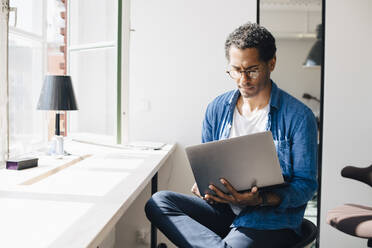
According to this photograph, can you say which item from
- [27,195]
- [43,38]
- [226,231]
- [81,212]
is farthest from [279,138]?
[43,38]

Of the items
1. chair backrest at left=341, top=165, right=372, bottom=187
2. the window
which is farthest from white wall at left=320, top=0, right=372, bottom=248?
the window

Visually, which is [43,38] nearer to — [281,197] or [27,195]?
[27,195]

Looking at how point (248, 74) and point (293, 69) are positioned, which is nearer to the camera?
point (248, 74)

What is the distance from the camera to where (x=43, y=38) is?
2.22 m

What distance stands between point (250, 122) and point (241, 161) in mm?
330

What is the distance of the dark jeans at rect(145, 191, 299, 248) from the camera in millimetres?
1113

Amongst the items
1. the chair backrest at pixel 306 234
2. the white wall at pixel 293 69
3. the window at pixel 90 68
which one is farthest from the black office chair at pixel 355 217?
the window at pixel 90 68

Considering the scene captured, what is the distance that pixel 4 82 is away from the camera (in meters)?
1.62

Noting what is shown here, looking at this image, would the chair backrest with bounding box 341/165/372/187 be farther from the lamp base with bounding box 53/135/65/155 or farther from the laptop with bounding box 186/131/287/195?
the lamp base with bounding box 53/135/65/155

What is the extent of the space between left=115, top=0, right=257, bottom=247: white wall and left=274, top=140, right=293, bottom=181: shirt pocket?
120cm

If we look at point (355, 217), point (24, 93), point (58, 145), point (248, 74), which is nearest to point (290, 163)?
point (248, 74)

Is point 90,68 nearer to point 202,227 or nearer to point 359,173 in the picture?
point 202,227

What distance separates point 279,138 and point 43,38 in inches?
64.4

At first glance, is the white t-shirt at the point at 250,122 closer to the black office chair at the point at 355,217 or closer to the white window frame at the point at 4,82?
the black office chair at the point at 355,217
